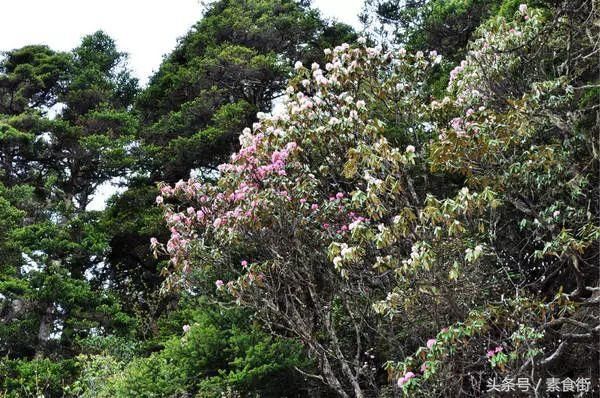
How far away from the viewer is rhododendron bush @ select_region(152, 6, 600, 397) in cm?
462

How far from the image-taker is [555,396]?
5.16 meters

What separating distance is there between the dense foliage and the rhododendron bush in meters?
0.03

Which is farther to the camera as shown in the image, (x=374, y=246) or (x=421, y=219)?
(x=374, y=246)

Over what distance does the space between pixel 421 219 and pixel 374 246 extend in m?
0.93

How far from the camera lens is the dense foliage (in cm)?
471

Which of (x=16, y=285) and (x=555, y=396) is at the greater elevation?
(x=16, y=285)

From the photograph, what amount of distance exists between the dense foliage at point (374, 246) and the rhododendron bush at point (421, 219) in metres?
0.03

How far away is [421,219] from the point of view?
468cm

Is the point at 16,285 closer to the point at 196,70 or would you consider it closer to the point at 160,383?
the point at 160,383

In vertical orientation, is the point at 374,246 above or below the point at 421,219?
above

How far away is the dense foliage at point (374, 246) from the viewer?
4707 mm

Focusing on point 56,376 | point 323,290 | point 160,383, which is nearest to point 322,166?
point 323,290

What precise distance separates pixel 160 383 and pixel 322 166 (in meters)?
2.87

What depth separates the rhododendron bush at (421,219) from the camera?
4.62m
